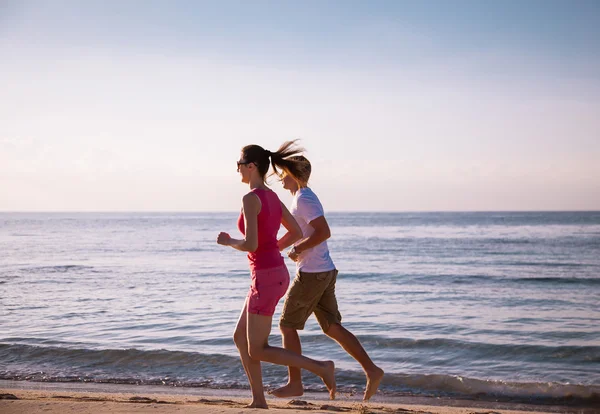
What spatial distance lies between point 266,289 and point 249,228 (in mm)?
485

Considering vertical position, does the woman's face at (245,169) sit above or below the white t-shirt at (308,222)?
above

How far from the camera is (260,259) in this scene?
4.43m

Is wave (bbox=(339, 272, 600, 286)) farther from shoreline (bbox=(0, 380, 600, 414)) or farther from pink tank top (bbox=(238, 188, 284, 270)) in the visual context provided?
pink tank top (bbox=(238, 188, 284, 270))

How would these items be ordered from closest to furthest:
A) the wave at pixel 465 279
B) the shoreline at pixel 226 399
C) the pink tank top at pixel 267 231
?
the pink tank top at pixel 267 231 < the shoreline at pixel 226 399 < the wave at pixel 465 279

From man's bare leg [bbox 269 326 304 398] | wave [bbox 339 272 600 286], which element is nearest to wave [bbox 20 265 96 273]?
wave [bbox 339 272 600 286]

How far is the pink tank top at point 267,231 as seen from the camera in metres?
4.39

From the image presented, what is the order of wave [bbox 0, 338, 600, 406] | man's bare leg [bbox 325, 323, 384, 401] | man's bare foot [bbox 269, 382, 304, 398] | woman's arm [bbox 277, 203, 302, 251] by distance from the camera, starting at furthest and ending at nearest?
wave [bbox 0, 338, 600, 406] < man's bare leg [bbox 325, 323, 384, 401] < man's bare foot [bbox 269, 382, 304, 398] < woman's arm [bbox 277, 203, 302, 251]

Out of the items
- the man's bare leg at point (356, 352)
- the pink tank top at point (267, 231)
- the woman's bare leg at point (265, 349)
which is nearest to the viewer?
the pink tank top at point (267, 231)

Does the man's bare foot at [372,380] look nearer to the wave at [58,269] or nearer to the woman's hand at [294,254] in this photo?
the woman's hand at [294,254]

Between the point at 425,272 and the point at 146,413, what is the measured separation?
53.5 ft

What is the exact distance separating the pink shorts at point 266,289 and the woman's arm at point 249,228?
231mm

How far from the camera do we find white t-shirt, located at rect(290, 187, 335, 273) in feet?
16.6

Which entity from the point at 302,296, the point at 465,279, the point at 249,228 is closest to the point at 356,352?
the point at 302,296

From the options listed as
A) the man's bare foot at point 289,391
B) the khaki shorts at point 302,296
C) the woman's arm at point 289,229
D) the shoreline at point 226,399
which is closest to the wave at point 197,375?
the shoreline at point 226,399
